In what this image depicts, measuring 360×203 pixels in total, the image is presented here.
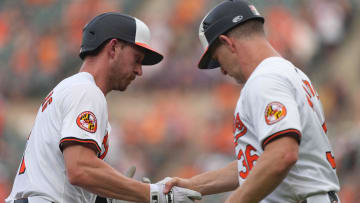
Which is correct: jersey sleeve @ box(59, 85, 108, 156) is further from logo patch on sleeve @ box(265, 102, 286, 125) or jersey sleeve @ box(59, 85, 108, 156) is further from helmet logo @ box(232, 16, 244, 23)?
logo patch on sleeve @ box(265, 102, 286, 125)

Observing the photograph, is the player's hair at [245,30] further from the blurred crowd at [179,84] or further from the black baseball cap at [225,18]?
the blurred crowd at [179,84]

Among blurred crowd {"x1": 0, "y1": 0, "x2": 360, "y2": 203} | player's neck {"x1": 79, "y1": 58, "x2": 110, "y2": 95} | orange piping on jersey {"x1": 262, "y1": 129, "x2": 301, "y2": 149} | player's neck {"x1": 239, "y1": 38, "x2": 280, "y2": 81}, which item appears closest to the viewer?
orange piping on jersey {"x1": 262, "y1": 129, "x2": 301, "y2": 149}

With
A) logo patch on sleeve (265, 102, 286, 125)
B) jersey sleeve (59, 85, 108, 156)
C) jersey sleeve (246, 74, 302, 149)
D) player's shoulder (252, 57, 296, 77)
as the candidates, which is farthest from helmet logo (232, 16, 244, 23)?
jersey sleeve (59, 85, 108, 156)

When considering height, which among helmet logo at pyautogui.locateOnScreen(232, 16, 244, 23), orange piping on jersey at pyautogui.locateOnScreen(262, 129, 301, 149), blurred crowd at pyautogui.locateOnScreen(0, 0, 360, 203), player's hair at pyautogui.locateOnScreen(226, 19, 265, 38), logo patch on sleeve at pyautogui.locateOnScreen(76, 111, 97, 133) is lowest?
orange piping on jersey at pyautogui.locateOnScreen(262, 129, 301, 149)

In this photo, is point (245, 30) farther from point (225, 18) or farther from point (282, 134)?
point (282, 134)

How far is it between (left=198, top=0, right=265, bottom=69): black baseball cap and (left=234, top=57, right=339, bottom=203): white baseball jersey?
0.27 meters

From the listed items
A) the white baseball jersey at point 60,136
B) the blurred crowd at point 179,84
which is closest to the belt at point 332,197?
the white baseball jersey at point 60,136

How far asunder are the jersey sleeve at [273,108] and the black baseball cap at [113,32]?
3.54 feet

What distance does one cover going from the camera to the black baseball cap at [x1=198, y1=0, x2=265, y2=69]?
11.0 feet

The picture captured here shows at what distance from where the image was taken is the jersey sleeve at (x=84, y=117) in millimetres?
3404

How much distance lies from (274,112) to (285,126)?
0.29 ft

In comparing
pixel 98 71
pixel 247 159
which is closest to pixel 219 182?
pixel 247 159

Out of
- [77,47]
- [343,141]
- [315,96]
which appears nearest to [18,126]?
[77,47]

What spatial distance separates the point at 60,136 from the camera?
11.6 feet
